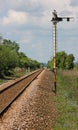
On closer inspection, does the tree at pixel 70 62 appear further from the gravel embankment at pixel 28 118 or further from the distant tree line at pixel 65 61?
the gravel embankment at pixel 28 118

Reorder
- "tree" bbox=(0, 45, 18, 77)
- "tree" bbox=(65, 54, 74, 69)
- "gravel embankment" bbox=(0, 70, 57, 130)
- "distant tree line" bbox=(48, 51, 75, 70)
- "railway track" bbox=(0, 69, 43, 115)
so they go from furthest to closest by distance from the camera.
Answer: "distant tree line" bbox=(48, 51, 75, 70)
"tree" bbox=(65, 54, 74, 69)
"tree" bbox=(0, 45, 18, 77)
"railway track" bbox=(0, 69, 43, 115)
"gravel embankment" bbox=(0, 70, 57, 130)

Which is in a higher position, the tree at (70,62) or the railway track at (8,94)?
the tree at (70,62)

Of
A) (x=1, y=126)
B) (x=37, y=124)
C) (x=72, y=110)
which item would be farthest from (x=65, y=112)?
(x=1, y=126)

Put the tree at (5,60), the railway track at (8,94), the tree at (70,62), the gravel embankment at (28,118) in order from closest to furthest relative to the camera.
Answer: the gravel embankment at (28,118) → the railway track at (8,94) → the tree at (5,60) → the tree at (70,62)

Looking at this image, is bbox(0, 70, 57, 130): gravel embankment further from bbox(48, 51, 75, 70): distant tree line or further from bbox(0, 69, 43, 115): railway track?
bbox(48, 51, 75, 70): distant tree line

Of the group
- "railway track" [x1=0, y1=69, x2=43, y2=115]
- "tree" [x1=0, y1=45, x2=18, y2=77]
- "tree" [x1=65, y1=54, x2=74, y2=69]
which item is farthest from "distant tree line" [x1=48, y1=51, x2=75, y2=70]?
"railway track" [x1=0, y1=69, x2=43, y2=115]

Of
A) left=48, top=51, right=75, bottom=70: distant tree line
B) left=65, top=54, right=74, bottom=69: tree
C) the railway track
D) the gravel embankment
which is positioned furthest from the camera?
left=48, top=51, right=75, bottom=70: distant tree line

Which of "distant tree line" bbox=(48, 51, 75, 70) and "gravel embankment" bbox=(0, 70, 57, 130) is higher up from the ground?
"distant tree line" bbox=(48, 51, 75, 70)

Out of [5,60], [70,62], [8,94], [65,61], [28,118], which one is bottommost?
[28,118]

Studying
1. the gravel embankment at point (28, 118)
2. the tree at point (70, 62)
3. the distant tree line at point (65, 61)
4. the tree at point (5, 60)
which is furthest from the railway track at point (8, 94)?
the distant tree line at point (65, 61)

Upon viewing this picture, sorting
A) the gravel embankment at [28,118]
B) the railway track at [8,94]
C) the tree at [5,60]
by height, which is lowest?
the gravel embankment at [28,118]

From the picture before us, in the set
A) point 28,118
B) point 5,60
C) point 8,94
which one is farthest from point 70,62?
point 28,118

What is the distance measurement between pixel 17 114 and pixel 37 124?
9.73 feet

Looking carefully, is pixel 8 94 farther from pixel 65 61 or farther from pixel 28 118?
pixel 65 61
